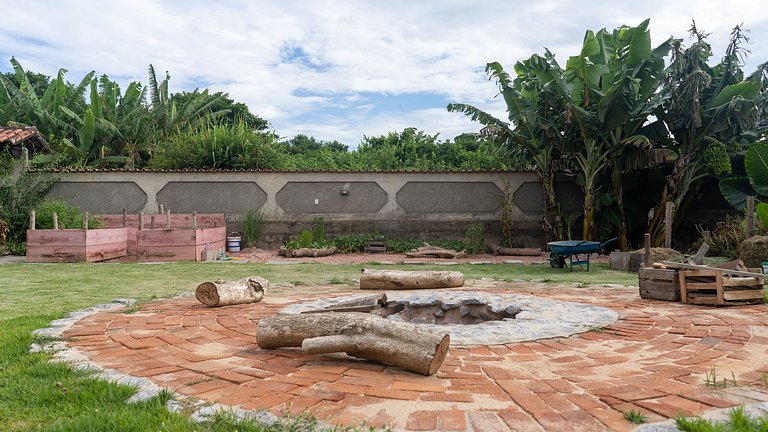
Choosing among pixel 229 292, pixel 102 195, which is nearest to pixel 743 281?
pixel 229 292

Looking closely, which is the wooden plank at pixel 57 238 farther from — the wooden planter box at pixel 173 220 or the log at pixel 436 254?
the log at pixel 436 254

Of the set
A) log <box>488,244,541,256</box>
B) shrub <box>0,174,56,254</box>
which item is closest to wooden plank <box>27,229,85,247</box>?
shrub <box>0,174,56,254</box>

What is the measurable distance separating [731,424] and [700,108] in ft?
46.0

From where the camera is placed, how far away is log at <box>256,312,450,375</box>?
11.2 ft

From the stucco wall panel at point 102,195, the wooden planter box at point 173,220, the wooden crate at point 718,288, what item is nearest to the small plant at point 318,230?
the wooden planter box at point 173,220

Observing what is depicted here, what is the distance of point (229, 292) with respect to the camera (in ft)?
19.7

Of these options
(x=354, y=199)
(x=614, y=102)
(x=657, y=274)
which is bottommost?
(x=657, y=274)

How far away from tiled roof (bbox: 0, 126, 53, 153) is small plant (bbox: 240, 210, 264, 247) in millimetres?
7162

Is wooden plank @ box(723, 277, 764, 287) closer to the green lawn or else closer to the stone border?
the green lawn

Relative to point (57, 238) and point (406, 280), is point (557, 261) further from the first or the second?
point (57, 238)

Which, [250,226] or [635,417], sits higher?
[250,226]

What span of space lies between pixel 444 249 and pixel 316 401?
1290cm

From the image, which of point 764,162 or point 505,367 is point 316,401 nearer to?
point 505,367

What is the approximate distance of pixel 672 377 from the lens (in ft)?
10.9
